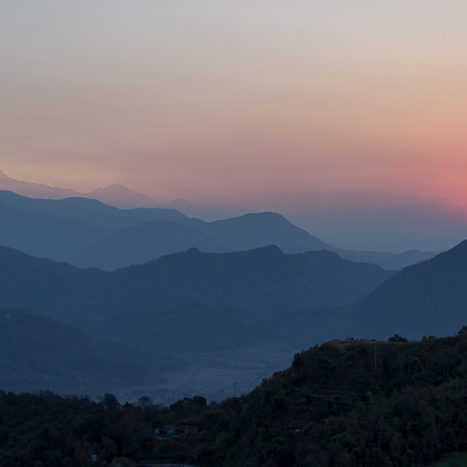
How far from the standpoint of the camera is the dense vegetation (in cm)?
2267

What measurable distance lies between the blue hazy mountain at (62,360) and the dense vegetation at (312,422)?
77650mm

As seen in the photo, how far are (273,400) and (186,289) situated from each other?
16828 centimetres

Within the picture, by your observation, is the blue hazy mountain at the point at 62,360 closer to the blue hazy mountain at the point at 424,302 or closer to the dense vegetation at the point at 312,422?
the blue hazy mountain at the point at 424,302

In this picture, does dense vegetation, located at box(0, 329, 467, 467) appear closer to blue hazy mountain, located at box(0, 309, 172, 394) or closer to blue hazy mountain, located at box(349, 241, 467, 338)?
blue hazy mountain, located at box(0, 309, 172, 394)

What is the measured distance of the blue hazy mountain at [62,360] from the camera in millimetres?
111819

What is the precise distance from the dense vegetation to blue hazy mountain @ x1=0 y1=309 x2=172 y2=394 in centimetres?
7765

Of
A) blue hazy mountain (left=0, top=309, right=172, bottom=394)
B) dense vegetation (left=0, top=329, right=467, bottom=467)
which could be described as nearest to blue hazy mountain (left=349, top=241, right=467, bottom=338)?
blue hazy mountain (left=0, top=309, right=172, bottom=394)

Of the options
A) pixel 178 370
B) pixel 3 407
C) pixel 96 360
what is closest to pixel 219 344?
pixel 178 370

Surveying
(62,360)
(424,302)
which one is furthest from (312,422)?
(424,302)

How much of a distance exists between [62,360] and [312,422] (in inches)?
4126

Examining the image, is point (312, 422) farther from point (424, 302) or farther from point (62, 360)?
point (424, 302)

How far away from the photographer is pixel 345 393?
30.6 metres

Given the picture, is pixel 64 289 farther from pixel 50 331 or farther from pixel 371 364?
pixel 371 364

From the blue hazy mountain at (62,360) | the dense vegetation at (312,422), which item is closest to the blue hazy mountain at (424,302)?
the blue hazy mountain at (62,360)
